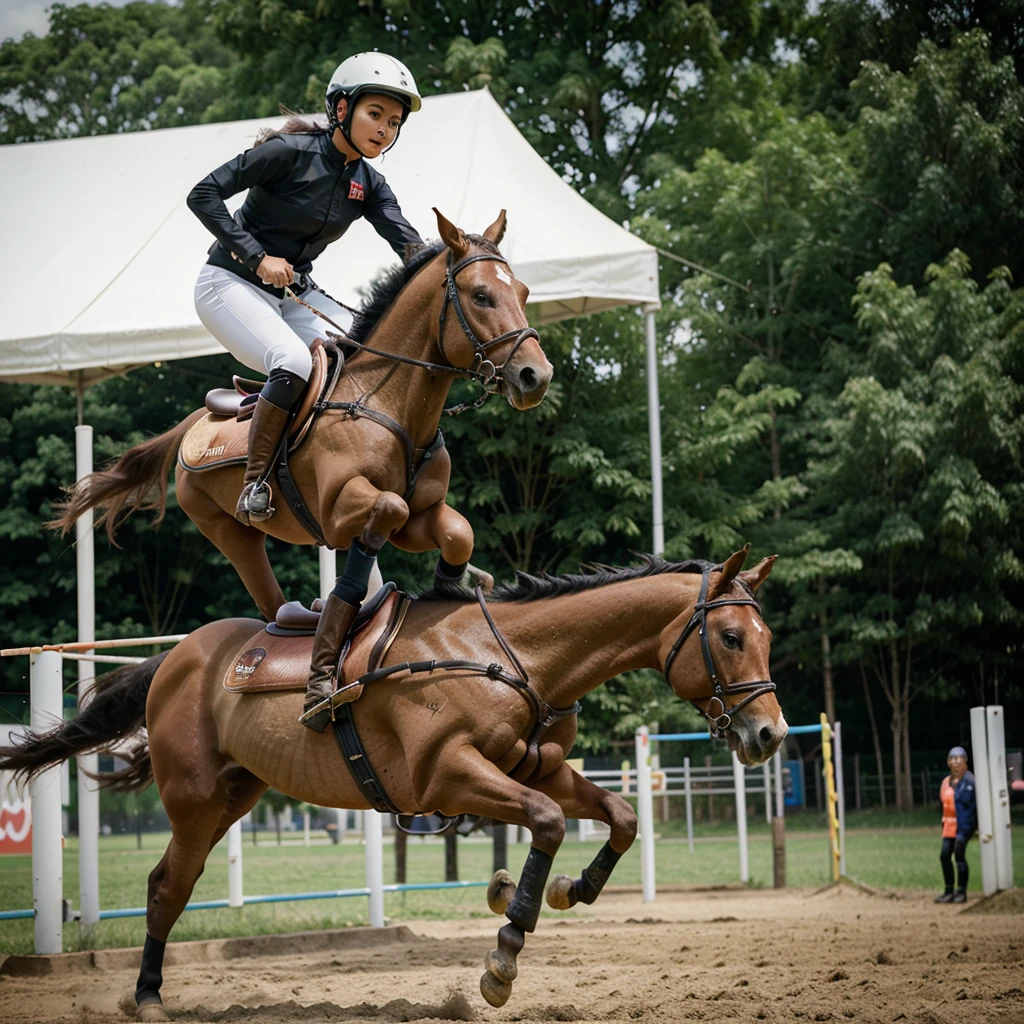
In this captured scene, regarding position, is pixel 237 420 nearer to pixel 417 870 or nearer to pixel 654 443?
pixel 654 443

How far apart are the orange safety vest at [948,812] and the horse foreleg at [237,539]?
9.36 meters

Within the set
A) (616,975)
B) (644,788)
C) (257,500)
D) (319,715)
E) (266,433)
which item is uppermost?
(266,433)

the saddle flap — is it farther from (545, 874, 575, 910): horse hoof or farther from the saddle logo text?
(545, 874, 575, 910): horse hoof

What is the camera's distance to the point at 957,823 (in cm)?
1356

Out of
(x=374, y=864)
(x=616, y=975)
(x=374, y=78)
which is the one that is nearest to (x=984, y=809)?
(x=374, y=864)

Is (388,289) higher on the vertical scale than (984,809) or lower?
higher

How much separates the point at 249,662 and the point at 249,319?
157 cm

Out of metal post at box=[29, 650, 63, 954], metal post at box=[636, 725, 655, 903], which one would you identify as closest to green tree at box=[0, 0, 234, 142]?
metal post at box=[636, 725, 655, 903]

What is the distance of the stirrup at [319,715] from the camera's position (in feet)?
18.2

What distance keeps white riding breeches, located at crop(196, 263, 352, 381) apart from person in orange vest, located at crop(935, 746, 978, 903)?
9.72 m

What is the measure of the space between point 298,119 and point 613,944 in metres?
6.45

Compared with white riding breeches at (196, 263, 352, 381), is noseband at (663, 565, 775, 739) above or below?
below

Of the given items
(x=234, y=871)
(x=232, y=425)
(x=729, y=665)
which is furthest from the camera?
(x=234, y=871)

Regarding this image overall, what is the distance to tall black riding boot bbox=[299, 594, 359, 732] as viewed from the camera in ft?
18.3
